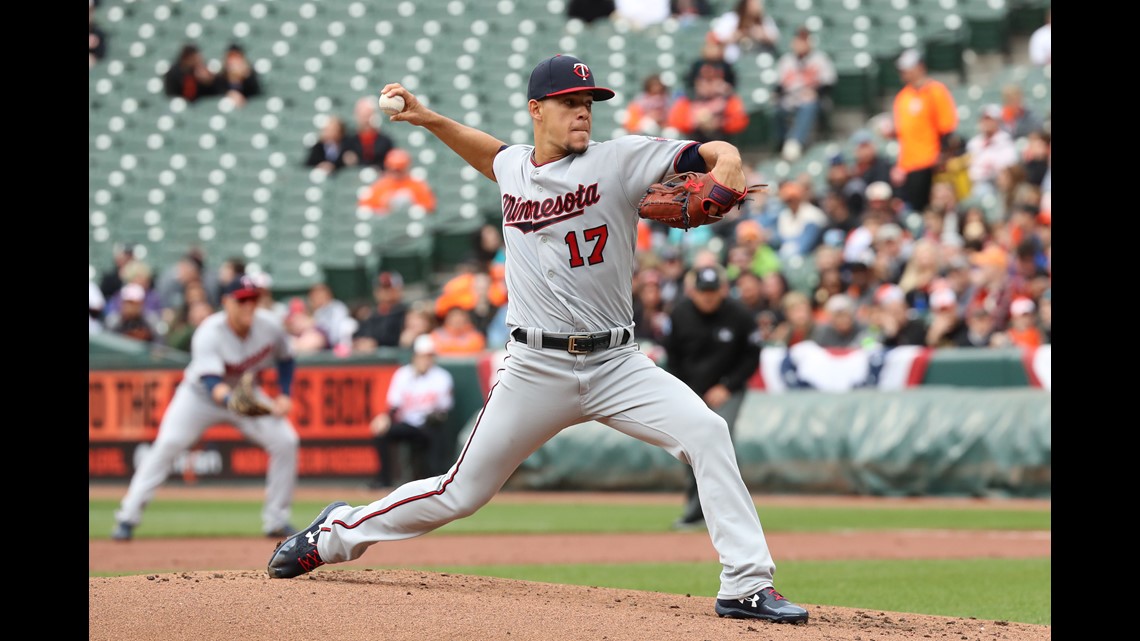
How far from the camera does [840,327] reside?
13.9 m

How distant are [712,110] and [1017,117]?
421cm

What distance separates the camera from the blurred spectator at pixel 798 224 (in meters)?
15.9

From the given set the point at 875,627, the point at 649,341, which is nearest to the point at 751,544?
the point at 875,627

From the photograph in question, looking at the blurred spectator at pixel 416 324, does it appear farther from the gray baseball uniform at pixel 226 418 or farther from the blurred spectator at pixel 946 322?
the blurred spectator at pixel 946 322

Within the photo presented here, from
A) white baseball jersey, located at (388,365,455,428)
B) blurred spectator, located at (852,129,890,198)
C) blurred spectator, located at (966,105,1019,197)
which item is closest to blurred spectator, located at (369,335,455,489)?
white baseball jersey, located at (388,365,455,428)

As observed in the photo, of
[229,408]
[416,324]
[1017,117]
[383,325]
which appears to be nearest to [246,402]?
[229,408]

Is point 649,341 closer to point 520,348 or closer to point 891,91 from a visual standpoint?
point 891,91

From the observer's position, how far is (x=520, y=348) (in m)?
5.22

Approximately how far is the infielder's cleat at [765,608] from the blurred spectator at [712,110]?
13.8 meters

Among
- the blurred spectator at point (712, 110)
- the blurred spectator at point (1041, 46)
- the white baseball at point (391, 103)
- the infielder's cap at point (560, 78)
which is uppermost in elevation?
the blurred spectator at point (1041, 46)

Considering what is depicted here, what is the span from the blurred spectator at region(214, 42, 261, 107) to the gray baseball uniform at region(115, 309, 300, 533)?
12930 mm

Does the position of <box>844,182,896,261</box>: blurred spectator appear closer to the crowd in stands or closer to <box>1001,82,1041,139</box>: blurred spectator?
the crowd in stands

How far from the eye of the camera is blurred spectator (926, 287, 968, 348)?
13.5 metres

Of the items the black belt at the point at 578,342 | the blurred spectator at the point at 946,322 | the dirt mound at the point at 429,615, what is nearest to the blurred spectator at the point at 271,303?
the blurred spectator at the point at 946,322
